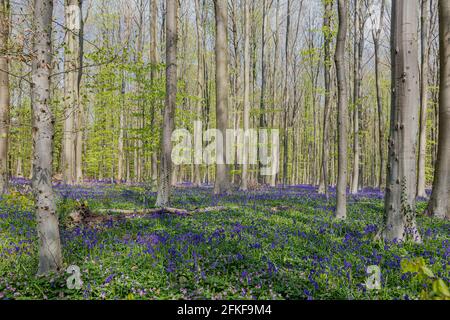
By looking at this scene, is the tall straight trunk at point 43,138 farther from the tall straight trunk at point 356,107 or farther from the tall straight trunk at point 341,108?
the tall straight trunk at point 356,107

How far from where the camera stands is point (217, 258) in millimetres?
5148

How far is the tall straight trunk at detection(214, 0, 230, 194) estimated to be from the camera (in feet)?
50.7

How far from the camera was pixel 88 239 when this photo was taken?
6004 mm

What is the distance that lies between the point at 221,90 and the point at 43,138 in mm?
12197

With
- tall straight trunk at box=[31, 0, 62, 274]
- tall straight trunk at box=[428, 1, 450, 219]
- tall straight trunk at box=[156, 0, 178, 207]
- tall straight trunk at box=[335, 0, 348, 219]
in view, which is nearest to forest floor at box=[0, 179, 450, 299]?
tall straight trunk at box=[31, 0, 62, 274]

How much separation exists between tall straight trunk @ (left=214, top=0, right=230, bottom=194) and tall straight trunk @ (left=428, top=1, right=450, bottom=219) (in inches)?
337

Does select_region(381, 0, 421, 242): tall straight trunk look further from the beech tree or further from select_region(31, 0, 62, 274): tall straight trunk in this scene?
the beech tree

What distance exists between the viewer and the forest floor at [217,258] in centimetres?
402

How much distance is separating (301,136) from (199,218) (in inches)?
1844

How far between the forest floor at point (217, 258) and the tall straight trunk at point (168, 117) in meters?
2.16

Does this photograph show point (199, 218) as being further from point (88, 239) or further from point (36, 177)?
point (36, 177)

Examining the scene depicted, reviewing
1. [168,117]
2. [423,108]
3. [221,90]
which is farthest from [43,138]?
[423,108]

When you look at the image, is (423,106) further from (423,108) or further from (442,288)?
(442,288)

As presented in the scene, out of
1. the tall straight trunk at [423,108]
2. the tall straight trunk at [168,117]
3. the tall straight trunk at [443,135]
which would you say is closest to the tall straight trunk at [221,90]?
the tall straight trunk at [168,117]
